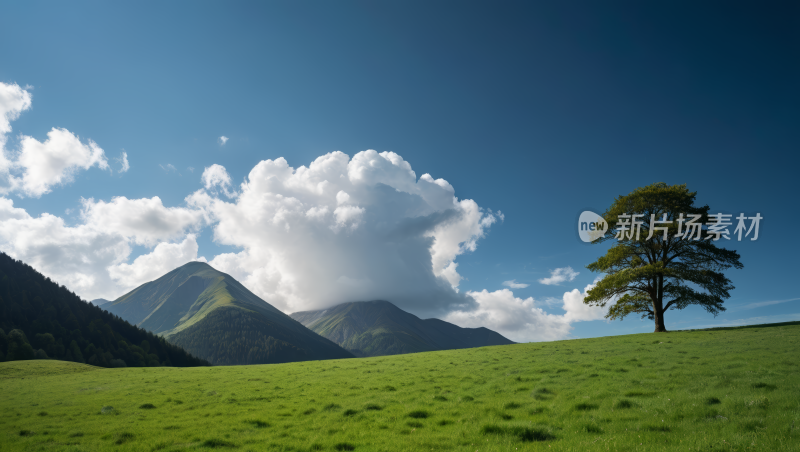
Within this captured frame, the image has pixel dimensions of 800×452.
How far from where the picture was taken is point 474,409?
15.3 m

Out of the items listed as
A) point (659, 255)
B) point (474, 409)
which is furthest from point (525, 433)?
point (659, 255)

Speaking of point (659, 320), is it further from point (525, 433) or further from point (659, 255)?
point (525, 433)

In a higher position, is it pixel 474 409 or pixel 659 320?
pixel 659 320

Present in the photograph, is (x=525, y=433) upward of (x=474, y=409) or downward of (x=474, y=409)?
upward

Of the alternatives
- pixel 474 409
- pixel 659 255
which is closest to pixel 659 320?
pixel 659 255

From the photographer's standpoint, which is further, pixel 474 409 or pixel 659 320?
pixel 659 320

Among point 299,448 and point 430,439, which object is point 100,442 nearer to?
point 299,448

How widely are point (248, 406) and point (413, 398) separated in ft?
31.1

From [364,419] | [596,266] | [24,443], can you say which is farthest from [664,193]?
[24,443]

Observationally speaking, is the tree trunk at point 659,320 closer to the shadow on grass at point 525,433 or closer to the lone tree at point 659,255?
the lone tree at point 659,255

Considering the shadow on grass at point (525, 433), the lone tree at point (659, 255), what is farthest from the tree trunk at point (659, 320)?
the shadow on grass at point (525, 433)

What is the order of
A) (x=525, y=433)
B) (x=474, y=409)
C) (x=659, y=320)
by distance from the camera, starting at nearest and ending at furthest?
(x=525, y=433)
(x=474, y=409)
(x=659, y=320)

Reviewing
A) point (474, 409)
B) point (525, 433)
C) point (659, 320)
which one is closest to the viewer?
point (525, 433)

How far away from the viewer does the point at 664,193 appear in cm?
4381
